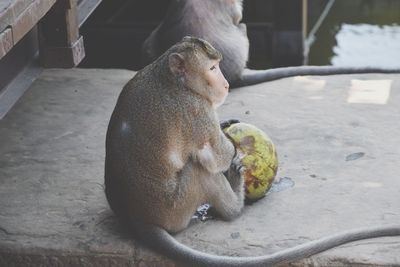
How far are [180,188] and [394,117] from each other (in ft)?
6.73

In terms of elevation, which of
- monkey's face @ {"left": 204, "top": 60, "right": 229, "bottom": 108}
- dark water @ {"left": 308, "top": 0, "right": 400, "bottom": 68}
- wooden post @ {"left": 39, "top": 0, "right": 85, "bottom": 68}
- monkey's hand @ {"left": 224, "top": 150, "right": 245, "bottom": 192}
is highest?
monkey's face @ {"left": 204, "top": 60, "right": 229, "bottom": 108}

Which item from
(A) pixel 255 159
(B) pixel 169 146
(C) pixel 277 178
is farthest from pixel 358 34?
(B) pixel 169 146

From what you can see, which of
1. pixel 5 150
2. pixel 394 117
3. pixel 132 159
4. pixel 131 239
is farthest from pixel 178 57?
pixel 394 117

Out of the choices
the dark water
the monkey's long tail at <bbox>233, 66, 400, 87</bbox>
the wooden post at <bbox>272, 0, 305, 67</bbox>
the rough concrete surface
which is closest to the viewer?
the rough concrete surface

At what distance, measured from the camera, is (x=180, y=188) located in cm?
399

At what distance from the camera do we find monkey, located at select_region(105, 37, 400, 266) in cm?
395

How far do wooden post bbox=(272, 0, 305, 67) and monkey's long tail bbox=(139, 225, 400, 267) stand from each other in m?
4.72

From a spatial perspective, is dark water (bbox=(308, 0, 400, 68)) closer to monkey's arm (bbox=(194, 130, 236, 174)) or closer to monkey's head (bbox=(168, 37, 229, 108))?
monkey's arm (bbox=(194, 130, 236, 174))

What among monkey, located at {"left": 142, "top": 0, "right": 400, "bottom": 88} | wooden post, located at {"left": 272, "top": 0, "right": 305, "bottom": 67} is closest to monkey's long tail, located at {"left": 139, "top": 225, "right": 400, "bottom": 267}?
monkey, located at {"left": 142, "top": 0, "right": 400, "bottom": 88}

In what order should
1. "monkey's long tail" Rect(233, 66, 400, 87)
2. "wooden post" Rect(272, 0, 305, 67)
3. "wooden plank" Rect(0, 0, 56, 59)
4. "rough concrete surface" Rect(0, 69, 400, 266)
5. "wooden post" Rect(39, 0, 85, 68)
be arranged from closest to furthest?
"wooden plank" Rect(0, 0, 56, 59) → "rough concrete surface" Rect(0, 69, 400, 266) → "wooden post" Rect(39, 0, 85, 68) → "monkey's long tail" Rect(233, 66, 400, 87) → "wooden post" Rect(272, 0, 305, 67)

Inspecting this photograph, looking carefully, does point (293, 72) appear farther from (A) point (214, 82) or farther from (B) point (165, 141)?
(B) point (165, 141)

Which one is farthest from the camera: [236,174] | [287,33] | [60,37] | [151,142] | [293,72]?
[287,33]

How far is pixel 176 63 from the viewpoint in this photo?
3.98 meters

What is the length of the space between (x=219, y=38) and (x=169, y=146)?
9.38ft
